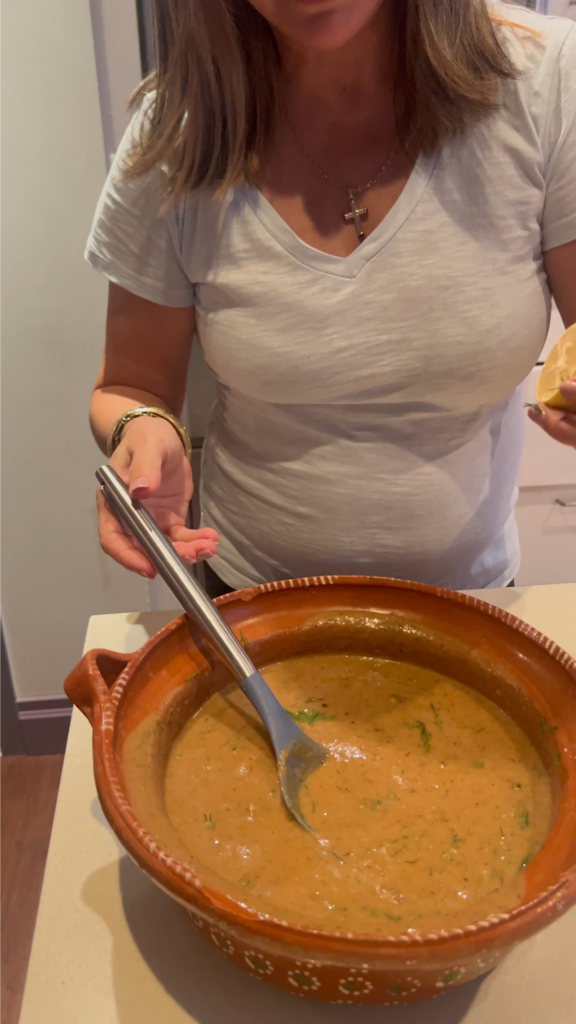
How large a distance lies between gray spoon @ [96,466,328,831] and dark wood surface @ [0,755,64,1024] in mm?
A: 959

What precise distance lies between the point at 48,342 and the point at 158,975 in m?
1.01

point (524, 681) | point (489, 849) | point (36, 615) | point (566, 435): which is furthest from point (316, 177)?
point (36, 615)

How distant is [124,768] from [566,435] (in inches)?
16.1

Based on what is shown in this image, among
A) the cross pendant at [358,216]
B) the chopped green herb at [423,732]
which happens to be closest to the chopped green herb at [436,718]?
the chopped green herb at [423,732]

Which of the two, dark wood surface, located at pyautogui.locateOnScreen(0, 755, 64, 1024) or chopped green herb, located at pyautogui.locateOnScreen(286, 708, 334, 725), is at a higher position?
chopped green herb, located at pyautogui.locateOnScreen(286, 708, 334, 725)

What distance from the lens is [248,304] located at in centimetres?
70

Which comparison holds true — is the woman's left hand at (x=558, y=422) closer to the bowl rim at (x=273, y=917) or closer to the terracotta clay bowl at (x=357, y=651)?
the terracotta clay bowl at (x=357, y=651)

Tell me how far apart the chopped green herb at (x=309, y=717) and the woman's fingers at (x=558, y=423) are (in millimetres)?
287

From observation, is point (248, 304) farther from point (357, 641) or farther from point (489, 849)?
point (489, 849)

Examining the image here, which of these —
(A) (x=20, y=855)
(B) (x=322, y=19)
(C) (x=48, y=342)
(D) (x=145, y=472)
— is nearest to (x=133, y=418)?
(D) (x=145, y=472)

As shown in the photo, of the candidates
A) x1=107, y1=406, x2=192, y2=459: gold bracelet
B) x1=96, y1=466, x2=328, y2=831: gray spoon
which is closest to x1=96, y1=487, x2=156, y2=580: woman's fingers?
x1=96, y1=466, x2=328, y2=831: gray spoon

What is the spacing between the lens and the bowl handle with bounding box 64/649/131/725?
0.49 meters

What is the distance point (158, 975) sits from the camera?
1.54 feet

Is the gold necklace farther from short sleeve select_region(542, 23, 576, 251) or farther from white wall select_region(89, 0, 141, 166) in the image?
white wall select_region(89, 0, 141, 166)
